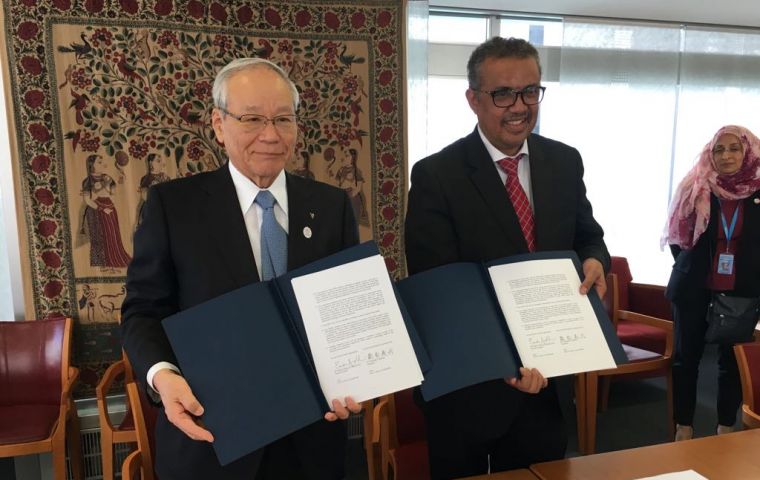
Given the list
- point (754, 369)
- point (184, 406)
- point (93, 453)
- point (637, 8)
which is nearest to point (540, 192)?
point (184, 406)

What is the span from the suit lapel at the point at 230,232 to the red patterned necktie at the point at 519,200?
0.74m

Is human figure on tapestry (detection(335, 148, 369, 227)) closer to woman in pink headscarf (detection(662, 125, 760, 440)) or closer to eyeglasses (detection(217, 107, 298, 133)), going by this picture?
woman in pink headscarf (detection(662, 125, 760, 440))

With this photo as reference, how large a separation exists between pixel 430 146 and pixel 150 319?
3.10 metres

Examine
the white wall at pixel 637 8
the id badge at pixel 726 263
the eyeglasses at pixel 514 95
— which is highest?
the white wall at pixel 637 8

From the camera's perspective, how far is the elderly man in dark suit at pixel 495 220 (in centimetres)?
139

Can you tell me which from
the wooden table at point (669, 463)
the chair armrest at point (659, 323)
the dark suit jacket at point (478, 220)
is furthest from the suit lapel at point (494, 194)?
the chair armrest at point (659, 323)

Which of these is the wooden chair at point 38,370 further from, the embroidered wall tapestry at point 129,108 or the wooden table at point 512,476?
the wooden table at point 512,476

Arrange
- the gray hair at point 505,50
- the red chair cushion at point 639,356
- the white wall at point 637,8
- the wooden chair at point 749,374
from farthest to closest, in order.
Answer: the white wall at point 637,8 < the red chair cushion at point 639,356 < the wooden chair at point 749,374 < the gray hair at point 505,50

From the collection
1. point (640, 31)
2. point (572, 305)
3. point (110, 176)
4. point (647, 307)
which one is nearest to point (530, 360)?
point (572, 305)

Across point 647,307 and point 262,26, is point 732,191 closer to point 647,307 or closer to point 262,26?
point 647,307

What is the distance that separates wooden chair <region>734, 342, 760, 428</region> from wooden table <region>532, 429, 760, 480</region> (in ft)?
1.69

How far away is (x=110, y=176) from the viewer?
9.21 ft

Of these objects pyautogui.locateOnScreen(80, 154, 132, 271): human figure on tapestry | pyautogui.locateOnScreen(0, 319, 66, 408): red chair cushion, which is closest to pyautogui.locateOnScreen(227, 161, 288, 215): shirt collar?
pyautogui.locateOnScreen(80, 154, 132, 271): human figure on tapestry
